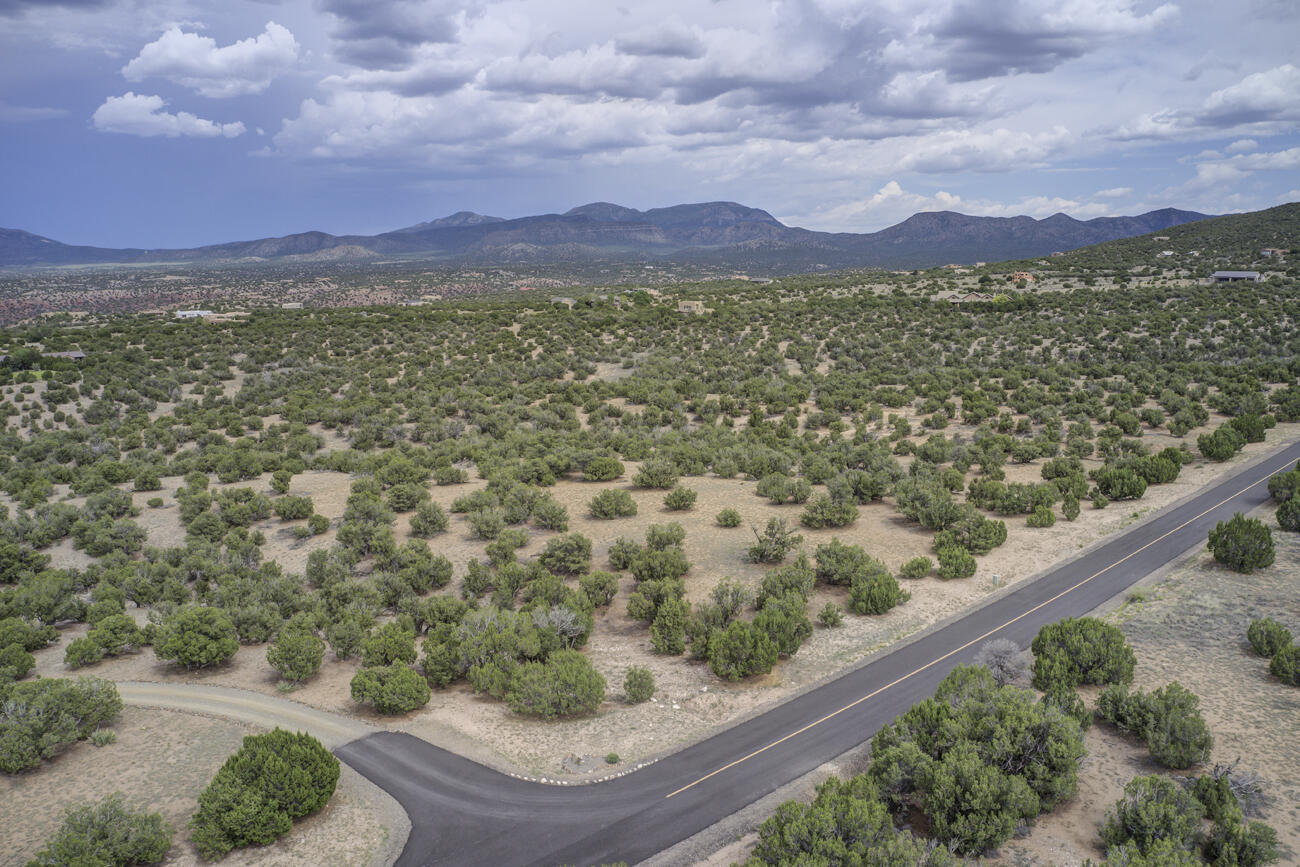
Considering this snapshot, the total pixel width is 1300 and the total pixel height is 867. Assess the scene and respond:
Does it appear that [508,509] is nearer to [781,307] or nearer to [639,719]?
[639,719]

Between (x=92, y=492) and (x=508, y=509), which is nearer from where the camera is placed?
(x=508, y=509)

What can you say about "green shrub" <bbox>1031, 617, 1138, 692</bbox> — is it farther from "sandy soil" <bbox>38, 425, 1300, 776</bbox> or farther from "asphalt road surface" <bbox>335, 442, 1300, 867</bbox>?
"sandy soil" <bbox>38, 425, 1300, 776</bbox>

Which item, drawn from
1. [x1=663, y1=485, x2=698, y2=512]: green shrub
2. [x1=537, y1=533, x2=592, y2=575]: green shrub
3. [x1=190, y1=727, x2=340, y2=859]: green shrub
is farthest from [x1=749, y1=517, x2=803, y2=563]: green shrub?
[x1=190, y1=727, x2=340, y2=859]: green shrub

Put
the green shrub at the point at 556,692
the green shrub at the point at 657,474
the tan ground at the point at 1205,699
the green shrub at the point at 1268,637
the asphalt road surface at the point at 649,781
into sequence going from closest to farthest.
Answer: the tan ground at the point at 1205,699 < the asphalt road surface at the point at 649,781 < the green shrub at the point at 556,692 < the green shrub at the point at 1268,637 < the green shrub at the point at 657,474

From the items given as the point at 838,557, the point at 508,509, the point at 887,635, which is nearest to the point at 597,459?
the point at 508,509

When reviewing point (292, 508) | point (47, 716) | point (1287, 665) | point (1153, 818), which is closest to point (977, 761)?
point (1153, 818)

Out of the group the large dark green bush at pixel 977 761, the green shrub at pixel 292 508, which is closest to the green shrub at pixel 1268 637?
the large dark green bush at pixel 977 761

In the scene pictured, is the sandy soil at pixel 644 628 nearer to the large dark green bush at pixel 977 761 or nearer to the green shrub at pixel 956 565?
the green shrub at pixel 956 565
